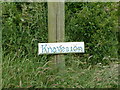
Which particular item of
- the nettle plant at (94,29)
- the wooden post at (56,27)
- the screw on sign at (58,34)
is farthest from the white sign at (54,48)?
the nettle plant at (94,29)

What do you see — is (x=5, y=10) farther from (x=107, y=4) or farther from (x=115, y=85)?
(x=115, y=85)

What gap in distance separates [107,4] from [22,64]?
2.04 m

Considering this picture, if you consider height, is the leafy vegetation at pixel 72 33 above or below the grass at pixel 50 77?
above

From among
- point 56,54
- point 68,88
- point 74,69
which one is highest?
point 56,54

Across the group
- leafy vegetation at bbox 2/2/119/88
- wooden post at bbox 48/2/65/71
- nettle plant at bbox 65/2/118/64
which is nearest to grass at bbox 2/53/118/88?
leafy vegetation at bbox 2/2/119/88

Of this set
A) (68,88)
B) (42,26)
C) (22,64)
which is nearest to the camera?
(68,88)

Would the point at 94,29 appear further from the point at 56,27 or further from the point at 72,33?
the point at 56,27

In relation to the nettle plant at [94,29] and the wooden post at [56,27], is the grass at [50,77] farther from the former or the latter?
the nettle plant at [94,29]

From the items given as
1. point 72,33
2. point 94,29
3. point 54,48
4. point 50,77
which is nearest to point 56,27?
point 54,48

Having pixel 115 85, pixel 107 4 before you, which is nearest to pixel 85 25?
pixel 107 4

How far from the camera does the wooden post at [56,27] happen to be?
2975mm

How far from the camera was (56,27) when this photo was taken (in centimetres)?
299

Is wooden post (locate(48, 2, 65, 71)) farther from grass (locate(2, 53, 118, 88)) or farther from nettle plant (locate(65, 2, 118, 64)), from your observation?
nettle plant (locate(65, 2, 118, 64))

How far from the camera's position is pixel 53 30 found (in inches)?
118
